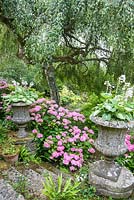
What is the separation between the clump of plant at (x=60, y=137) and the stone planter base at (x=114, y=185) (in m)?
0.39

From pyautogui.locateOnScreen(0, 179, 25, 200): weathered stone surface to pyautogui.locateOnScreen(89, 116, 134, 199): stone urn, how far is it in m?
0.75

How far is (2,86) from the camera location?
4102mm

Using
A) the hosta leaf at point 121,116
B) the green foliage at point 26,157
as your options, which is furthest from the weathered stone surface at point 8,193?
the hosta leaf at point 121,116

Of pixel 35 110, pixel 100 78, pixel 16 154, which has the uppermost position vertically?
pixel 100 78

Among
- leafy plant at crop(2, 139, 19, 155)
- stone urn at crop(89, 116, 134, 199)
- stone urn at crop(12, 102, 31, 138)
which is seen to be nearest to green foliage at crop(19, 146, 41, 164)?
leafy plant at crop(2, 139, 19, 155)

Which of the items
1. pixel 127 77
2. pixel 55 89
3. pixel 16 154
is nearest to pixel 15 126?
pixel 16 154

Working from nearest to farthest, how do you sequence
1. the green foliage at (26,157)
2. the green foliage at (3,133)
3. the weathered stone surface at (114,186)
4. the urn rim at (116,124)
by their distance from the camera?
the urn rim at (116,124), the weathered stone surface at (114,186), the green foliage at (26,157), the green foliage at (3,133)

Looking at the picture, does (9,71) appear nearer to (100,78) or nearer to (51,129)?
(100,78)

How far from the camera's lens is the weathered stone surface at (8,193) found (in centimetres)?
234

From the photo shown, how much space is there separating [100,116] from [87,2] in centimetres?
135

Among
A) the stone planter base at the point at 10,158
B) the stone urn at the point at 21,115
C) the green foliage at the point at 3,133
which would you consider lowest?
the stone planter base at the point at 10,158

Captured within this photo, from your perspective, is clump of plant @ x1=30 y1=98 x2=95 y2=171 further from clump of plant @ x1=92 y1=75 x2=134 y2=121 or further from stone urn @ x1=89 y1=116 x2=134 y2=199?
clump of plant @ x1=92 y1=75 x2=134 y2=121

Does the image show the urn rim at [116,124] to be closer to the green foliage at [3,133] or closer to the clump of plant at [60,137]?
the clump of plant at [60,137]

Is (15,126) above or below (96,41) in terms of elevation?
below
